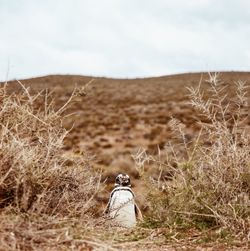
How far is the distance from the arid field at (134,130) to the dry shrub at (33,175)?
0.72ft

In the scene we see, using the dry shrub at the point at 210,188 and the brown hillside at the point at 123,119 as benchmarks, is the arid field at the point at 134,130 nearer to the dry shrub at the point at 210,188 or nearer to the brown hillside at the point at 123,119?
the brown hillside at the point at 123,119

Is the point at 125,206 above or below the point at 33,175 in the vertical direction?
below

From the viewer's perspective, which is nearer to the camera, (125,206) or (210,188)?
(210,188)

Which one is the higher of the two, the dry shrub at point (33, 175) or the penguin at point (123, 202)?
the dry shrub at point (33, 175)

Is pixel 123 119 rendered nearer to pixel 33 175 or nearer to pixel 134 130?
pixel 134 130

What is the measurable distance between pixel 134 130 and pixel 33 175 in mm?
29414

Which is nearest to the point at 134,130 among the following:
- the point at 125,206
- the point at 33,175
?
the point at 125,206

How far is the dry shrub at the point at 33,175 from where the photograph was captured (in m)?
5.09

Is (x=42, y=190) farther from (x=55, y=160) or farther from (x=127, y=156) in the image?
(x=127, y=156)

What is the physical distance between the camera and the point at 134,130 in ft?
114

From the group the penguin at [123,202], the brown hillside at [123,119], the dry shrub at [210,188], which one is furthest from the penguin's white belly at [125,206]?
the brown hillside at [123,119]

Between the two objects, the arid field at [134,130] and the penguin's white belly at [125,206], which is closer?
the arid field at [134,130]

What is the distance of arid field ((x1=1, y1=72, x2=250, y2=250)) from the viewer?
6.59m

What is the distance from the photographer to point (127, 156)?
27.2 meters
